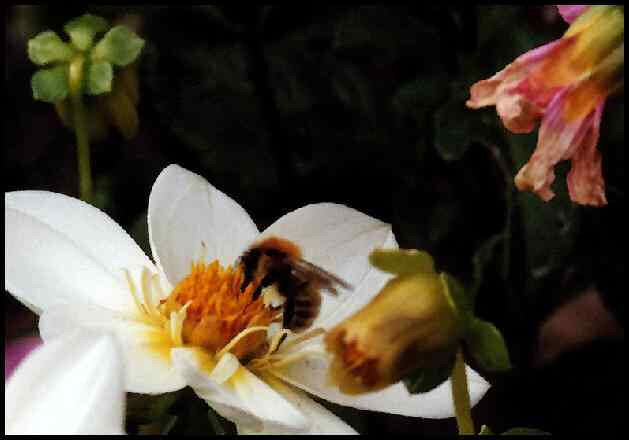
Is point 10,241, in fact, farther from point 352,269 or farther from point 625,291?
point 625,291

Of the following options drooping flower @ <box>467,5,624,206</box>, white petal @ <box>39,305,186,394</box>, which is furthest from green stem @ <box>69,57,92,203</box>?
drooping flower @ <box>467,5,624,206</box>

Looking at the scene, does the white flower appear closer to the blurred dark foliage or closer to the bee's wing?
the bee's wing

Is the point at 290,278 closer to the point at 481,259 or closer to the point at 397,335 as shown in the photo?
the point at 397,335

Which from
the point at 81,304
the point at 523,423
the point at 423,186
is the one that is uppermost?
the point at 81,304

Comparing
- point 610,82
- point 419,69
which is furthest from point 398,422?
point 610,82

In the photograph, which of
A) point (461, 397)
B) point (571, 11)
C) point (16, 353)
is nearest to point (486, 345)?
point (461, 397)

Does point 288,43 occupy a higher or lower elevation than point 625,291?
higher
